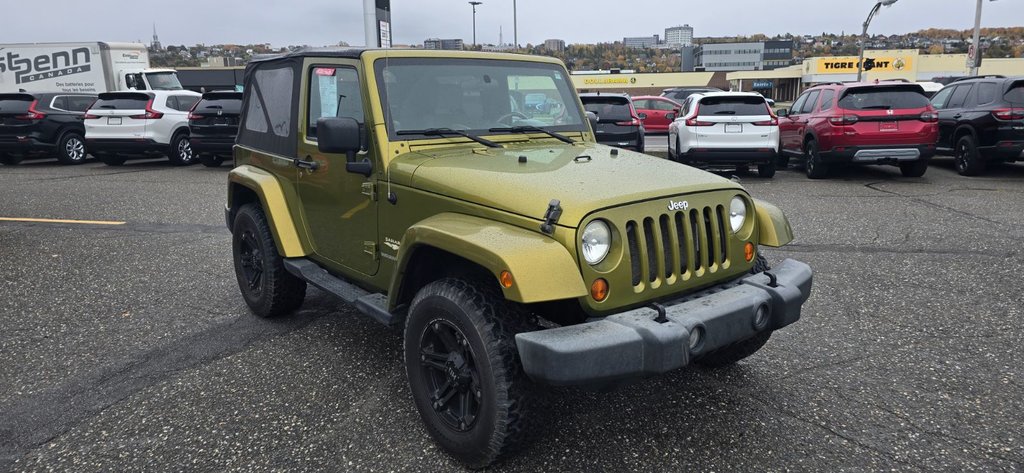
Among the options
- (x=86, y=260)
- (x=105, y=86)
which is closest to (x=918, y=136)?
(x=86, y=260)

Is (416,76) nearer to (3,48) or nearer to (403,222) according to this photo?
(403,222)

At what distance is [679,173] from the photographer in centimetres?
328

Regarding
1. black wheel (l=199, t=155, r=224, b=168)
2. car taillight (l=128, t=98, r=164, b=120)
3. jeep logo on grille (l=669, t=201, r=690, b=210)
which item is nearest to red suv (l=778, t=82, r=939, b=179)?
jeep logo on grille (l=669, t=201, r=690, b=210)

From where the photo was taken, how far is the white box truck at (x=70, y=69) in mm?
22984

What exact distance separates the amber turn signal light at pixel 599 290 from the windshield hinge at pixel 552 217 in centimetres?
26

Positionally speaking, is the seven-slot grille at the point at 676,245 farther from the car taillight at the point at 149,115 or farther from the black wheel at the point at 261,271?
the car taillight at the point at 149,115

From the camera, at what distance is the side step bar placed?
3.44 meters

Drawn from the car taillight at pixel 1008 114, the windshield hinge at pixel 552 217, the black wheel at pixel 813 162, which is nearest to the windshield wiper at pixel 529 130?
the windshield hinge at pixel 552 217

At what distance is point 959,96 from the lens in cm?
1232

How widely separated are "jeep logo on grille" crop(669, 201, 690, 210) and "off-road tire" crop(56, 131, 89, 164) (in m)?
16.9

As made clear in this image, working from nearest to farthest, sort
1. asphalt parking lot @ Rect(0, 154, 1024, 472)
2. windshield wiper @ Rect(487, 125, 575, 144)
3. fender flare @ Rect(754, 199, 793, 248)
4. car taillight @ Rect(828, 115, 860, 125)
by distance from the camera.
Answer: asphalt parking lot @ Rect(0, 154, 1024, 472) < fender flare @ Rect(754, 199, 793, 248) < windshield wiper @ Rect(487, 125, 575, 144) < car taillight @ Rect(828, 115, 860, 125)

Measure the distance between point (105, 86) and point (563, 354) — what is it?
82.8ft

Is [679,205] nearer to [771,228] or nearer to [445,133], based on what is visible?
[771,228]

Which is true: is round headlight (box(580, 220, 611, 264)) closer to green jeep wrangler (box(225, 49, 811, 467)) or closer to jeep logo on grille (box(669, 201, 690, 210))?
green jeep wrangler (box(225, 49, 811, 467))
